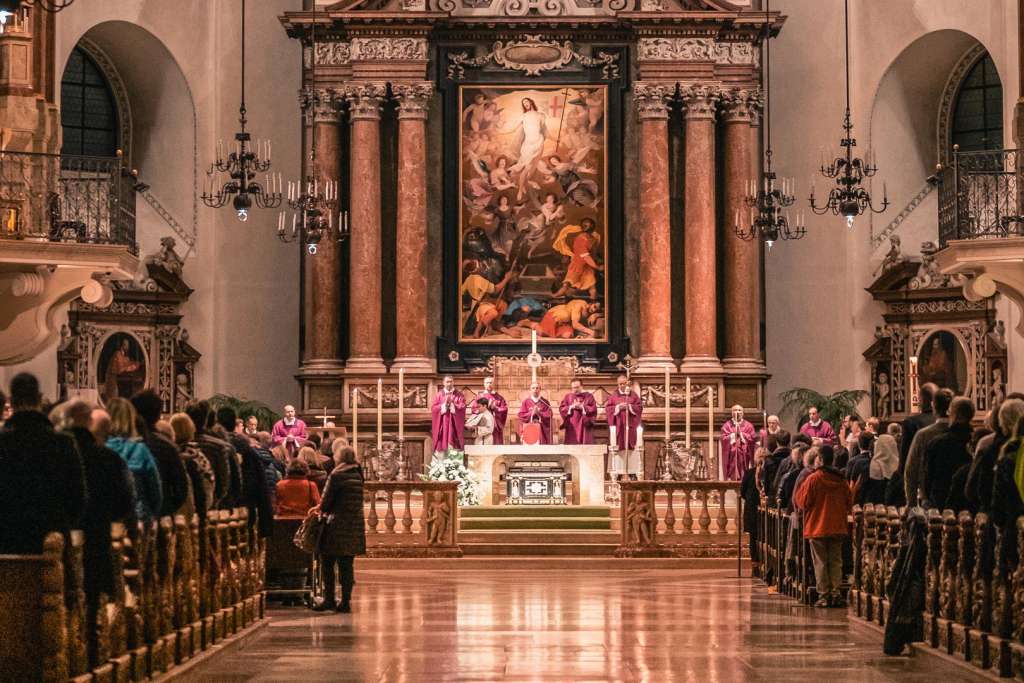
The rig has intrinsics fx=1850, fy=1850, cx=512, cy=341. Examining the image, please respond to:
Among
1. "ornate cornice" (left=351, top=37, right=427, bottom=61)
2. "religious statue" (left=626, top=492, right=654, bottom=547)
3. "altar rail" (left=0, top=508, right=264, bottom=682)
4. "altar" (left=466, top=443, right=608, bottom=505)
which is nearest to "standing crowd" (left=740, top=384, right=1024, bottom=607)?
"religious statue" (left=626, top=492, right=654, bottom=547)

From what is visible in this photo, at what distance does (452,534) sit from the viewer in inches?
886

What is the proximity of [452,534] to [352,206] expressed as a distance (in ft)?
25.2

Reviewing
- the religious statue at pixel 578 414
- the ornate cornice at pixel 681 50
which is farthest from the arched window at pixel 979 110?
the religious statue at pixel 578 414

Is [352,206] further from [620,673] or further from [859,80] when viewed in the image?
[620,673]

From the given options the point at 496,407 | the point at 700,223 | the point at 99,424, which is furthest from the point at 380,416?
the point at 99,424

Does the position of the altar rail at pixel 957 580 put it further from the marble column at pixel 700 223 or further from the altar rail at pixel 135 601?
the marble column at pixel 700 223

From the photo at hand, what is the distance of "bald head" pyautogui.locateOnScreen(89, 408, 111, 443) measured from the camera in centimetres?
983

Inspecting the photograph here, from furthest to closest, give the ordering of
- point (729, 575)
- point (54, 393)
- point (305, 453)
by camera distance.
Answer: point (54, 393) < point (729, 575) < point (305, 453)

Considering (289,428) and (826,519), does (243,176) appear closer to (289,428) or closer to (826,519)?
(289,428)

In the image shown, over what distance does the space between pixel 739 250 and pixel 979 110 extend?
15.0 ft

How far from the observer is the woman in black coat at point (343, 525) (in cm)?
1588

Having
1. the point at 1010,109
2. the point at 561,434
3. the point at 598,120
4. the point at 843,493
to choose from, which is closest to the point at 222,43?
the point at 598,120

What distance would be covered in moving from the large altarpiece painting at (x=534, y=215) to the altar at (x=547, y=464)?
126 inches

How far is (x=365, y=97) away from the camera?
28.4 m
